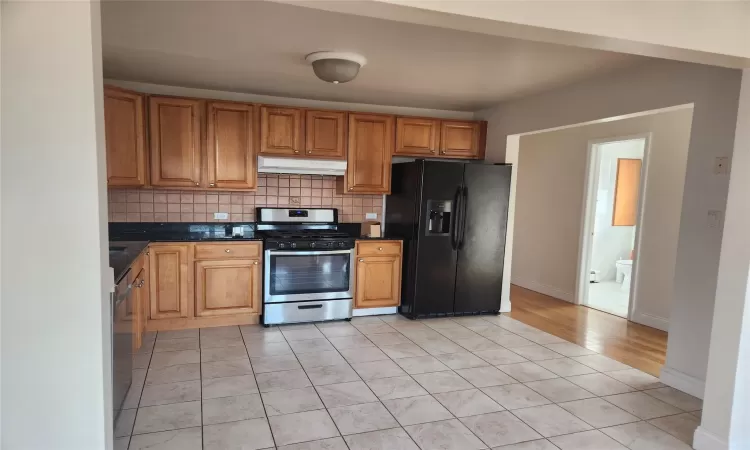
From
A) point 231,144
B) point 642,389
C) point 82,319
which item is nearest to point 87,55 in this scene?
point 82,319

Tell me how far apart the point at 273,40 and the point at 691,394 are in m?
3.61

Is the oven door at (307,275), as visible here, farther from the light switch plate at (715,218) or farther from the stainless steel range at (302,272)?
the light switch plate at (715,218)

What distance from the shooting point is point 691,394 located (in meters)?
3.02

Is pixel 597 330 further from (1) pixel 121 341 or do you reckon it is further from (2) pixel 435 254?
(1) pixel 121 341

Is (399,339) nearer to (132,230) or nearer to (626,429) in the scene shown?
(626,429)

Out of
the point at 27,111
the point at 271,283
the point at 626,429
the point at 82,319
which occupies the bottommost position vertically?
the point at 626,429

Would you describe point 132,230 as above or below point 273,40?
below

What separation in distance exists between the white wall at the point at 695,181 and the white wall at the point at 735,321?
2.19 ft

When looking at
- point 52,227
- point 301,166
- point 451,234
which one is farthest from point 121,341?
point 451,234

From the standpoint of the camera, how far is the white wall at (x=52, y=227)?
1.25 metres

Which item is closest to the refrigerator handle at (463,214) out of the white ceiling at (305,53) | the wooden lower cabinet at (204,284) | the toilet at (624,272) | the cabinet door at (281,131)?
the white ceiling at (305,53)

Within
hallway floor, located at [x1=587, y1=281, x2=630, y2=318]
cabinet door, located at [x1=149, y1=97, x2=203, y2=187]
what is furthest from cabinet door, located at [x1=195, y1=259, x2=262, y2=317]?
hallway floor, located at [x1=587, y1=281, x2=630, y2=318]

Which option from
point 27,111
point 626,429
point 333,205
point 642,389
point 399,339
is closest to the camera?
point 27,111

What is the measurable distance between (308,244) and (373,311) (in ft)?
3.45
